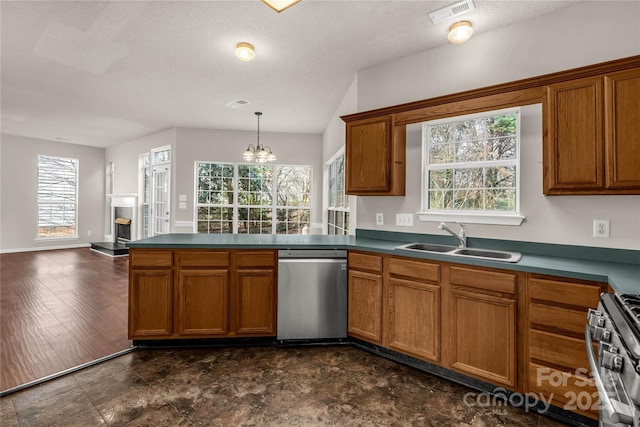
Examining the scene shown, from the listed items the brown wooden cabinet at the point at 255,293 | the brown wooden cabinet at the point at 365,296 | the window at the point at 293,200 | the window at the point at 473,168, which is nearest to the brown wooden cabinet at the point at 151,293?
the brown wooden cabinet at the point at 255,293

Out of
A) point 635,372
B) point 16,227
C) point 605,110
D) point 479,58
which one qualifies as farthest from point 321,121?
point 16,227

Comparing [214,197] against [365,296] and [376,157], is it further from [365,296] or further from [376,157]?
[365,296]

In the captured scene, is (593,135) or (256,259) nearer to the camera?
(593,135)

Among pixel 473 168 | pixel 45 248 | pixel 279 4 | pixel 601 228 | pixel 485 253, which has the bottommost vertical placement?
pixel 45 248

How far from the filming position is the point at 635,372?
873mm

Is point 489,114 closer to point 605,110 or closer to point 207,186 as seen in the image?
point 605,110

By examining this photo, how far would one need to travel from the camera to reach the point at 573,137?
6.69ft

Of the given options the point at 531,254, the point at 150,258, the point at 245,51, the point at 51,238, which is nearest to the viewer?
the point at 531,254

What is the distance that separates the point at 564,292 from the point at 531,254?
61cm

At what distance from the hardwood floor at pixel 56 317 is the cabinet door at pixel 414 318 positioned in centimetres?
234

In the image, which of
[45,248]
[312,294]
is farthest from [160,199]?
[312,294]

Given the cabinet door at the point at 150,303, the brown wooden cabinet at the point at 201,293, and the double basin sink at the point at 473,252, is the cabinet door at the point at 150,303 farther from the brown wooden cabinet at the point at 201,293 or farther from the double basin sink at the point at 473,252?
the double basin sink at the point at 473,252

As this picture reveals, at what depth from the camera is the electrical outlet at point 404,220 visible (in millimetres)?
2992

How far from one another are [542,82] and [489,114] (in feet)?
1.55
